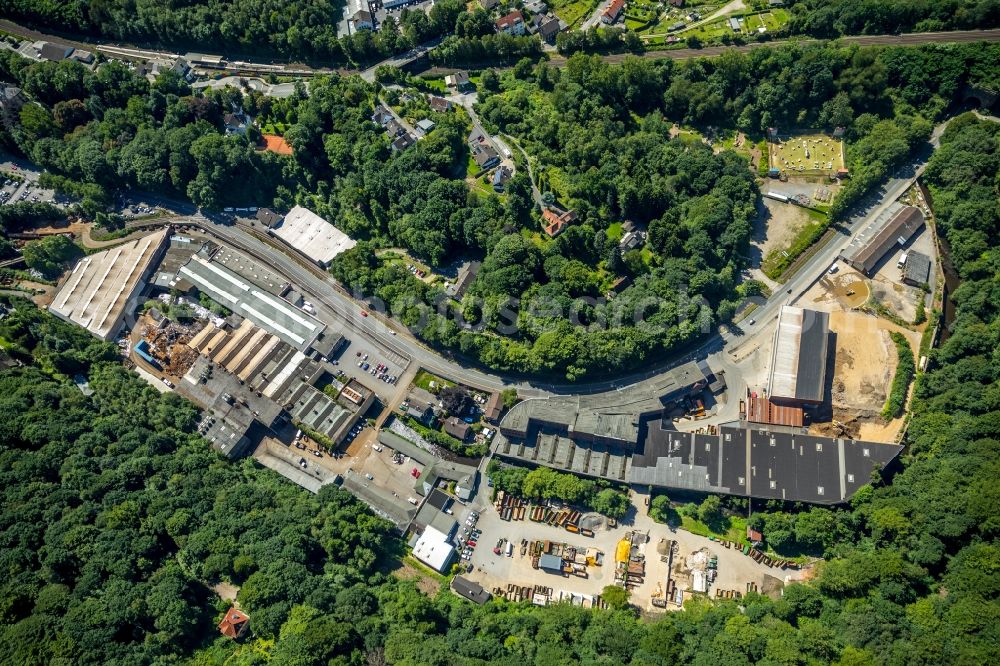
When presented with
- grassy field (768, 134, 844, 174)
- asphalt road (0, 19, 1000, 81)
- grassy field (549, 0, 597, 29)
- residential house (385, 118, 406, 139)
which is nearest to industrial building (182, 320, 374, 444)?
residential house (385, 118, 406, 139)

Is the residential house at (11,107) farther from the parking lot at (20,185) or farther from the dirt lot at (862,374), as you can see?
the dirt lot at (862,374)

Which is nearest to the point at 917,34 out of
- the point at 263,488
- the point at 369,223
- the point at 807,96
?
the point at 807,96

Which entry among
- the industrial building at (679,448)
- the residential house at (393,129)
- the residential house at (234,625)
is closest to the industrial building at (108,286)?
the residential house at (393,129)

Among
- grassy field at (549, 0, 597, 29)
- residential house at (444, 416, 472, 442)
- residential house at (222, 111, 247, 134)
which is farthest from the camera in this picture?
grassy field at (549, 0, 597, 29)

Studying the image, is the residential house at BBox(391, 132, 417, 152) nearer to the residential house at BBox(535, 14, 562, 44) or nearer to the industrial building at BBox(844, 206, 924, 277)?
the residential house at BBox(535, 14, 562, 44)

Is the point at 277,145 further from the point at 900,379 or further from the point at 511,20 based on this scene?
the point at 900,379
